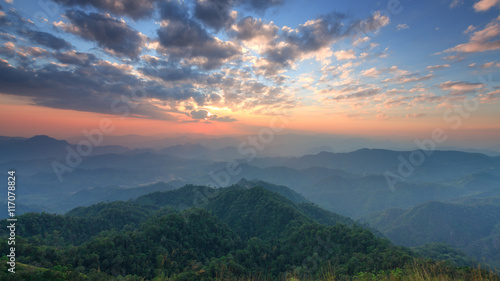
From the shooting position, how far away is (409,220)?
130375mm

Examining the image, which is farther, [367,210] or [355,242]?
[367,210]

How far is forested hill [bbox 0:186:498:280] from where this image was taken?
2302cm

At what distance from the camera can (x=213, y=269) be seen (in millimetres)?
25984

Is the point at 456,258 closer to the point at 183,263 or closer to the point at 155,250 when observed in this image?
the point at 183,263

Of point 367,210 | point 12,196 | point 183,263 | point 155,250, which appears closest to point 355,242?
point 183,263

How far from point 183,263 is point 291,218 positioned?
111 feet

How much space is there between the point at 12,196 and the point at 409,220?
567 feet

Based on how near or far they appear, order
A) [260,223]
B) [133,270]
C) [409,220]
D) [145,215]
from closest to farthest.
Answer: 1. [133,270]
2. [260,223]
3. [145,215]
4. [409,220]

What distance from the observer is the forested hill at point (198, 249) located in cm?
2302

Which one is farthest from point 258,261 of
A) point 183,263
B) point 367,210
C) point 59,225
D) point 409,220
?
point 367,210

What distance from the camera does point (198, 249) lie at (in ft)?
130

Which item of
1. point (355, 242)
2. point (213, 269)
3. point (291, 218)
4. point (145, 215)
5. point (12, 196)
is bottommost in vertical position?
point (145, 215)

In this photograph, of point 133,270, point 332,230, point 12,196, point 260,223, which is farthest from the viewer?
point 260,223

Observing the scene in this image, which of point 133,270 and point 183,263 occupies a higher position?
point 133,270
